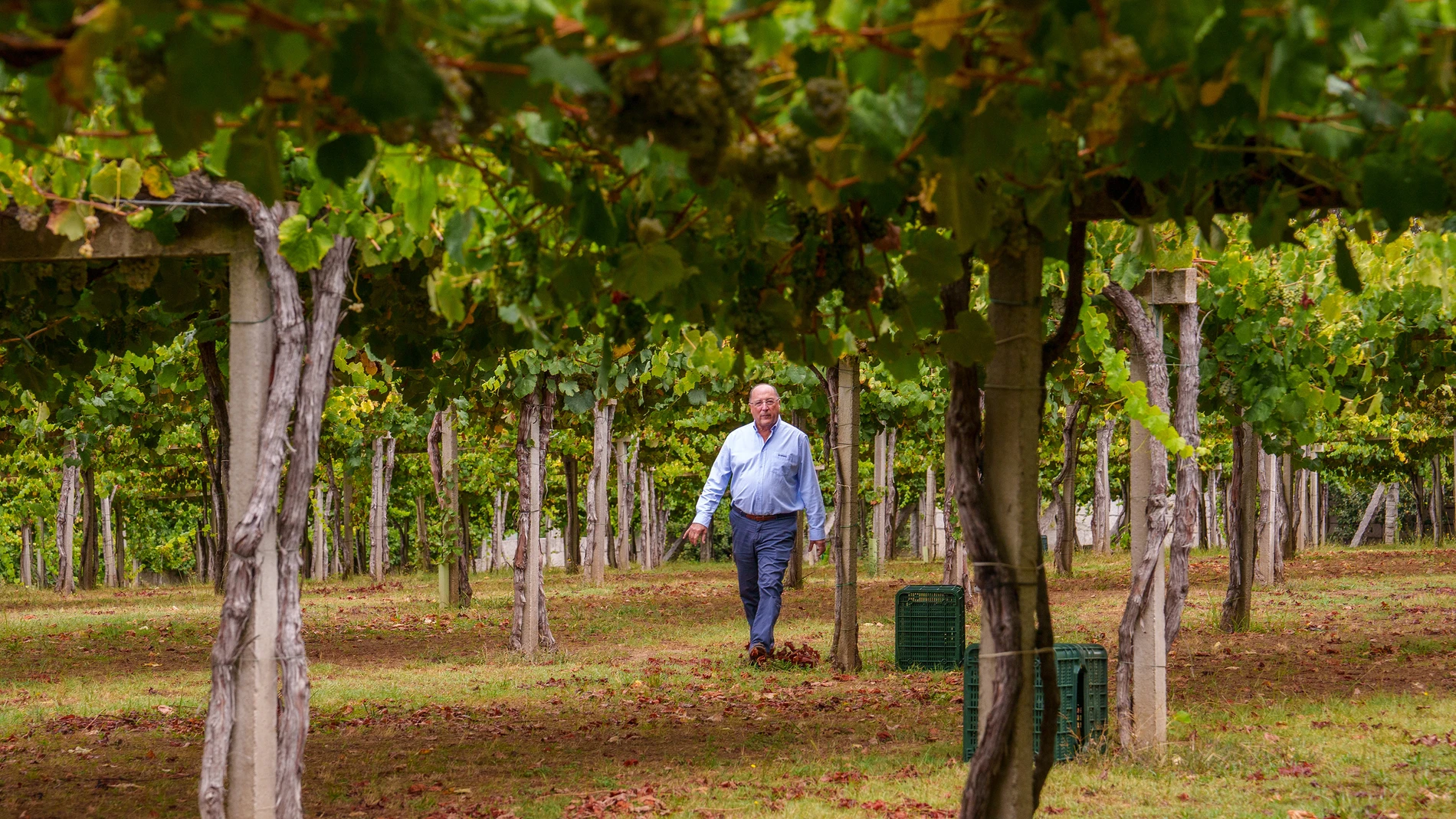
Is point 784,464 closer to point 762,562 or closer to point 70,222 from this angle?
point 762,562

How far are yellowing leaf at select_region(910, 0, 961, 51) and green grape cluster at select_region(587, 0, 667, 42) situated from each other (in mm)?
393

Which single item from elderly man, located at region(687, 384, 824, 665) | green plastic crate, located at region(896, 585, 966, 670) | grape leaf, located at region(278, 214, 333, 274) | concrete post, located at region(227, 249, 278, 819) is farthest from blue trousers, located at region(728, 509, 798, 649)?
grape leaf, located at region(278, 214, 333, 274)

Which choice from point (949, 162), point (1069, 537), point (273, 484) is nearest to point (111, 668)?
point (273, 484)

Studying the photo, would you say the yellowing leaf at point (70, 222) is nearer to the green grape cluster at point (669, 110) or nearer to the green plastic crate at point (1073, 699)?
the green grape cluster at point (669, 110)

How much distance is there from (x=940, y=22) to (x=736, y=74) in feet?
0.96

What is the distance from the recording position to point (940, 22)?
1626 millimetres

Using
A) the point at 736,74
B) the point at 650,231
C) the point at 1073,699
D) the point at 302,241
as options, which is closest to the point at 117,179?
the point at 302,241

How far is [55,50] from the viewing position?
1.56 metres

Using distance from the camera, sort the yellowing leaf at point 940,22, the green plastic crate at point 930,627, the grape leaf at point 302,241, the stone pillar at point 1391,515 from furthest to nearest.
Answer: the stone pillar at point 1391,515
the green plastic crate at point 930,627
the grape leaf at point 302,241
the yellowing leaf at point 940,22

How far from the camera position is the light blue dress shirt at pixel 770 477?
8477 millimetres

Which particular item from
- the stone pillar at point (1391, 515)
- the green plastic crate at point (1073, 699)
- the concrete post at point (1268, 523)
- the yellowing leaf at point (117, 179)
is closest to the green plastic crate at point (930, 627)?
the green plastic crate at point (1073, 699)

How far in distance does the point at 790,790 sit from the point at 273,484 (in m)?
2.48

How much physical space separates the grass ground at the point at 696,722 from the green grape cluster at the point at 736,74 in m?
3.55

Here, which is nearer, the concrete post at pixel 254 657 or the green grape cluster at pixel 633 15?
the green grape cluster at pixel 633 15
